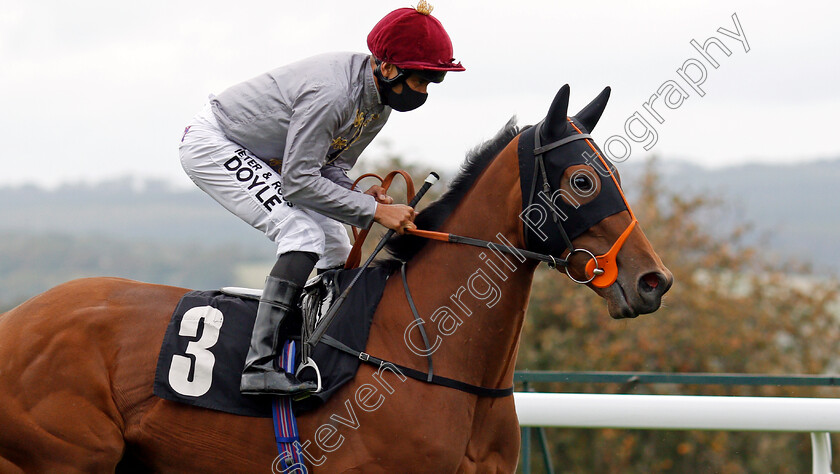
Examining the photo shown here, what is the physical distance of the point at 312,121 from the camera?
3.27 metres

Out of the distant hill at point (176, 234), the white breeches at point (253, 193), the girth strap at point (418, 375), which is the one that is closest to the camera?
the girth strap at point (418, 375)

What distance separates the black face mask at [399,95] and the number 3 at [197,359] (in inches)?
42.8

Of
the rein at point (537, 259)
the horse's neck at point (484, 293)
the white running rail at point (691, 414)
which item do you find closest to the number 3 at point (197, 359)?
the rein at point (537, 259)

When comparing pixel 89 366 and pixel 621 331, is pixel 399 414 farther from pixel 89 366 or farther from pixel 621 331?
pixel 621 331

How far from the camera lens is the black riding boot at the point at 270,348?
313cm

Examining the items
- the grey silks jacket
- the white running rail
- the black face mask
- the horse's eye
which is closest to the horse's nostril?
the horse's eye

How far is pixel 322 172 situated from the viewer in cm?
380

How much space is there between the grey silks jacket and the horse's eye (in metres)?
0.77

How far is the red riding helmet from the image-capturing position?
10.9 feet

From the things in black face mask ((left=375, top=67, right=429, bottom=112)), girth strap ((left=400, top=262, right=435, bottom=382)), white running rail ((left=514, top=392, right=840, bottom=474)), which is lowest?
white running rail ((left=514, top=392, right=840, bottom=474))

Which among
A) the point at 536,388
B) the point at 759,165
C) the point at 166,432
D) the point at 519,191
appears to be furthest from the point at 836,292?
the point at 759,165

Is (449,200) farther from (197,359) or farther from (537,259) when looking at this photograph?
(197,359)

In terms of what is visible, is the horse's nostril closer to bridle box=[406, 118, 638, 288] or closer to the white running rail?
bridle box=[406, 118, 638, 288]

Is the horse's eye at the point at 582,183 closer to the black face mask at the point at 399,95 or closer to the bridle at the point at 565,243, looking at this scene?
the bridle at the point at 565,243
